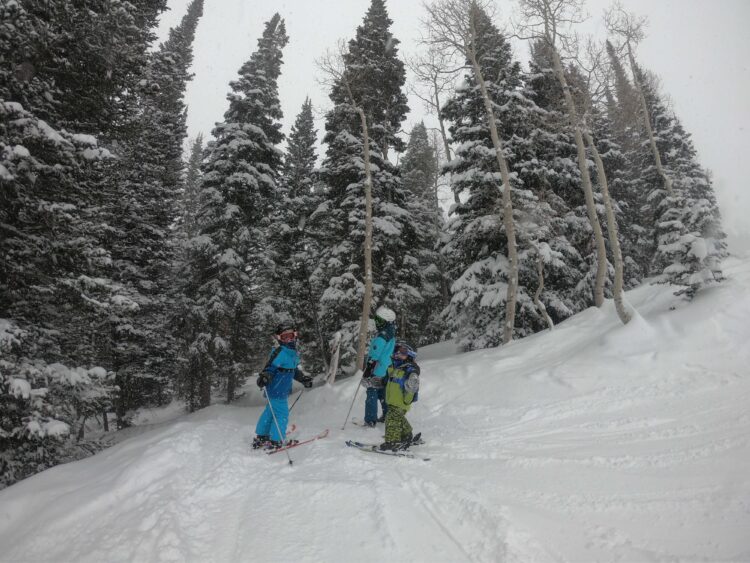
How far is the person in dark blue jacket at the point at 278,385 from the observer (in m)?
6.29

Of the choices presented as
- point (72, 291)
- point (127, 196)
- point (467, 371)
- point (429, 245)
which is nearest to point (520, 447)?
point (467, 371)

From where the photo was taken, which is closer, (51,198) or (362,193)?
(51,198)

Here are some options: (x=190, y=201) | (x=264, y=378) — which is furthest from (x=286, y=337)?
(x=190, y=201)

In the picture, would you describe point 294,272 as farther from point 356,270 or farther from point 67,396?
point 67,396

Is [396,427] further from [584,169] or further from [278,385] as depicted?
[584,169]

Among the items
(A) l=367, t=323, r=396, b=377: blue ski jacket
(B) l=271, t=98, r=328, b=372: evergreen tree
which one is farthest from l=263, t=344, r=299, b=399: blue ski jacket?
(B) l=271, t=98, r=328, b=372: evergreen tree

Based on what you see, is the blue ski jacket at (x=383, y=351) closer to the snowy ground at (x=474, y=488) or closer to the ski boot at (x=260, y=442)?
the snowy ground at (x=474, y=488)

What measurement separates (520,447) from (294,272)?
60.1 ft

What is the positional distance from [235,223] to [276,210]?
568 centimetres

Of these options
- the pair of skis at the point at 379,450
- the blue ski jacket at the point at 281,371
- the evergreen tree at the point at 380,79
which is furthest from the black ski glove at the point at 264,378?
the evergreen tree at the point at 380,79

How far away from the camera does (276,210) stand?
23.6 metres

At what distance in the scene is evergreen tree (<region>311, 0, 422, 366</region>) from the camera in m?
15.8

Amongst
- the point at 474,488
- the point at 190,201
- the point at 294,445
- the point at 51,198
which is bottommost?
the point at 474,488

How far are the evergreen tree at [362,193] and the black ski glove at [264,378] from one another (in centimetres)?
915
